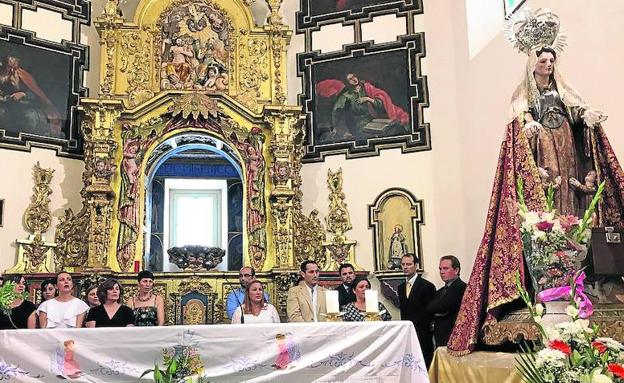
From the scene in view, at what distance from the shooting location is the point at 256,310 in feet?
19.2

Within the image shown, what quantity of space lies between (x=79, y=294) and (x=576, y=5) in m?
6.43

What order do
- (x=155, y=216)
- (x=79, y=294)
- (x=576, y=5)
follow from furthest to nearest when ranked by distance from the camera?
(x=155, y=216), (x=79, y=294), (x=576, y=5)

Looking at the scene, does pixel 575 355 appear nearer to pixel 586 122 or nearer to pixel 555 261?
pixel 555 261

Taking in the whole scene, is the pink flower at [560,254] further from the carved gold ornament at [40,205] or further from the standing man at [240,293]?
the carved gold ornament at [40,205]

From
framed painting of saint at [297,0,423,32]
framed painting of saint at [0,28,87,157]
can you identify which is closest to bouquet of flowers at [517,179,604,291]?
framed painting of saint at [297,0,423,32]

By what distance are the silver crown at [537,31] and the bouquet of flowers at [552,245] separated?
164cm

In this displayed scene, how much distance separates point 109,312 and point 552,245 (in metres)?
3.64

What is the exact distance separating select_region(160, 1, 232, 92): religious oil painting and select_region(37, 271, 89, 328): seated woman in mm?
3914

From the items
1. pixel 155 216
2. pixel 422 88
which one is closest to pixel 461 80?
pixel 422 88

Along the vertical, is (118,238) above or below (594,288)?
above

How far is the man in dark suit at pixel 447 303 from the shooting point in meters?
6.13

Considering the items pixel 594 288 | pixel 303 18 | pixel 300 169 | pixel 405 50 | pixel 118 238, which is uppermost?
pixel 303 18

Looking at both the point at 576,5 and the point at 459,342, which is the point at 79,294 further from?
Answer: the point at 576,5

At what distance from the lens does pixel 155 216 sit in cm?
997
